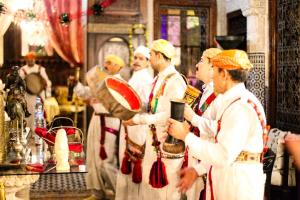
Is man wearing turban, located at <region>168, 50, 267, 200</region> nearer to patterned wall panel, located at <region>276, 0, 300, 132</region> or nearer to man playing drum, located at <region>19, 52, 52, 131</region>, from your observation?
patterned wall panel, located at <region>276, 0, 300, 132</region>

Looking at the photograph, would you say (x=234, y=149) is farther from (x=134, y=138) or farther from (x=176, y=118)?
(x=134, y=138)

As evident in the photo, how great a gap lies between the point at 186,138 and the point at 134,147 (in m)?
2.66

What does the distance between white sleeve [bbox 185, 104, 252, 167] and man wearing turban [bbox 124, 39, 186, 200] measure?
1.51 metres

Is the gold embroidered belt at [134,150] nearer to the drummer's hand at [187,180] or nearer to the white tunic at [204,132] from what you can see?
the white tunic at [204,132]

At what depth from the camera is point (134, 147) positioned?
573 centimetres

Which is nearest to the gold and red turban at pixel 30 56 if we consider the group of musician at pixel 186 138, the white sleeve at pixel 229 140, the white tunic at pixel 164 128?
the group of musician at pixel 186 138

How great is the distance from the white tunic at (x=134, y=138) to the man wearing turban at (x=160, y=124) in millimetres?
877

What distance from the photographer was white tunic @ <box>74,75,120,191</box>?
645 centimetres

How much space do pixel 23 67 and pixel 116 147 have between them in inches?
183

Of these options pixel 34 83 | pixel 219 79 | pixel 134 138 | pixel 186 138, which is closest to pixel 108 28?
pixel 34 83

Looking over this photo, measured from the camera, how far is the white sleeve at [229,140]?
2947 mm

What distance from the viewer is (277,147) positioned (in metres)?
6.16

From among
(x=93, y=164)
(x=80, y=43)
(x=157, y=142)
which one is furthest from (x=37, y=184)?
(x=80, y=43)

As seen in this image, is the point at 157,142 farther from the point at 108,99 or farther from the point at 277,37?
the point at 277,37
